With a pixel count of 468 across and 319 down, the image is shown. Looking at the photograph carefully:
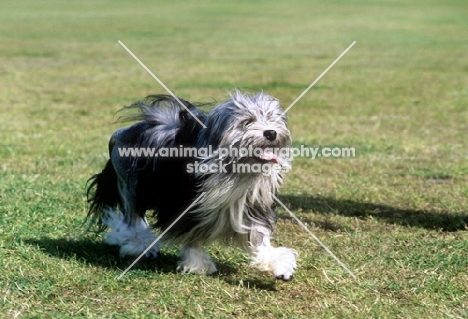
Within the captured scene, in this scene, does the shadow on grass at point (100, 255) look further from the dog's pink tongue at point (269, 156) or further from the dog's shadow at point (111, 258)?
the dog's pink tongue at point (269, 156)

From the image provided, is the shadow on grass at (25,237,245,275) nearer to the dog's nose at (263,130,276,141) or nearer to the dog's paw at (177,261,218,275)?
the dog's paw at (177,261,218,275)

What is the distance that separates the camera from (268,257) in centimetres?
525

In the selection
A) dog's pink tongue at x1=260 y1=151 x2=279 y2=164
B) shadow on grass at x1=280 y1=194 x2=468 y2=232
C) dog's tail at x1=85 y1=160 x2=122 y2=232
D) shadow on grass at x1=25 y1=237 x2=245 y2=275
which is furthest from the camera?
shadow on grass at x1=280 y1=194 x2=468 y2=232

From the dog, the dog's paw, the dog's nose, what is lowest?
the dog's paw

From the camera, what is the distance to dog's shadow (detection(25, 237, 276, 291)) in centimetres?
543

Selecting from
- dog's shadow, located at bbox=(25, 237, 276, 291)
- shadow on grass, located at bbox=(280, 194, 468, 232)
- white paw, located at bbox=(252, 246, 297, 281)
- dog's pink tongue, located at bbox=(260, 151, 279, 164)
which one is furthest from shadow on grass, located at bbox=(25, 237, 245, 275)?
shadow on grass, located at bbox=(280, 194, 468, 232)

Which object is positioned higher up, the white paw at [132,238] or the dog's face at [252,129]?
the dog's face at [252,129]

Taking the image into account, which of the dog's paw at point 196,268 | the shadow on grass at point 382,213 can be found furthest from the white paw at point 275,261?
the shadow on grass at point 382,213

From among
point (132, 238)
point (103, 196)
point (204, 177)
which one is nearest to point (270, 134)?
point (204, 177)

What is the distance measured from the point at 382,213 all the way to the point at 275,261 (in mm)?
2270

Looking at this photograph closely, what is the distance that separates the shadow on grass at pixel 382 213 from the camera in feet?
22.5

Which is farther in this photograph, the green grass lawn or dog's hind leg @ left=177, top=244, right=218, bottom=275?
dog's hind leg @ left=177, top=244, right=218, bottom=275

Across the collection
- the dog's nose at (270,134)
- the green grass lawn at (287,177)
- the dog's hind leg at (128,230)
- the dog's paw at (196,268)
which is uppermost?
the dog's nose at (270,134)

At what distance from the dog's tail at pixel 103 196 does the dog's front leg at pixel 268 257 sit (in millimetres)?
1210
